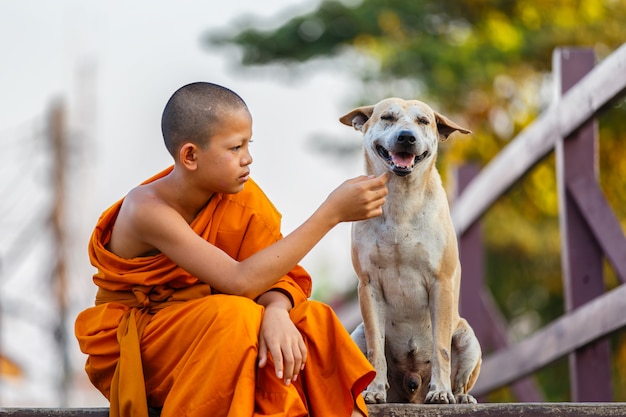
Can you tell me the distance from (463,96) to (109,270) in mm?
9731

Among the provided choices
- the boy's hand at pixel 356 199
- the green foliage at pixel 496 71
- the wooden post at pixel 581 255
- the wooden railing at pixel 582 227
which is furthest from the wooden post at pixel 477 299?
the green foliage at pixel 496 71

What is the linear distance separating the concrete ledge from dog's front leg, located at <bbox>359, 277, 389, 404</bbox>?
41cm

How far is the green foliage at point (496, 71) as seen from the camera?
12.1m

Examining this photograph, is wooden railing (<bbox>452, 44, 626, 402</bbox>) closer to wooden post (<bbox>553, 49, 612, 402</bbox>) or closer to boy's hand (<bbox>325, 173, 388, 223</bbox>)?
wooden post (<bbox>553, 49, 612, 402</bbox>)

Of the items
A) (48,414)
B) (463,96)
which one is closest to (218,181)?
(48,414)

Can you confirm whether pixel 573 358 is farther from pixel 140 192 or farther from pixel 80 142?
pixel 80 142

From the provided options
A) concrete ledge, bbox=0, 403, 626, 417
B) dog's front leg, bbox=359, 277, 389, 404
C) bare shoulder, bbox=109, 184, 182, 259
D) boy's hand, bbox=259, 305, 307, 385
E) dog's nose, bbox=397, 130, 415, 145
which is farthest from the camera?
dog's front leg, bbox=359, 277, 389, 404

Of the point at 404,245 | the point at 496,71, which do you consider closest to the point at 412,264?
the point at 404,245

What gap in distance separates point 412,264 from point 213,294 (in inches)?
29.4

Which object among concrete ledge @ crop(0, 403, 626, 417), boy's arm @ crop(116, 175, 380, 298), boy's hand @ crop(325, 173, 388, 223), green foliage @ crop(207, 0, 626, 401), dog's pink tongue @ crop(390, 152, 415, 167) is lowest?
concrete ledge @ crop(0, 403, 626, 417)

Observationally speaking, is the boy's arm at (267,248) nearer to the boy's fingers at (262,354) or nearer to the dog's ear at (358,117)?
the boy's fingers at (262,354)

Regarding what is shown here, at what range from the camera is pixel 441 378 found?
133 inches

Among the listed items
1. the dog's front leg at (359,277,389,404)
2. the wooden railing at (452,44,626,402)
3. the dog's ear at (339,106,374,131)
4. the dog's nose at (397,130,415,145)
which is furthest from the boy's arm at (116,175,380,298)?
the wooden railing at (452,44,626,402)

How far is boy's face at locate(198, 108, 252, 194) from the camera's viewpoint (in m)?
3.06
